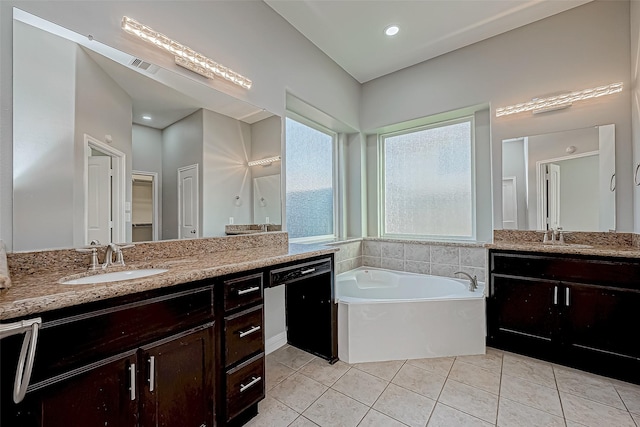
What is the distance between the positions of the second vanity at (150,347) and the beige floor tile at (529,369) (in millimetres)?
1786

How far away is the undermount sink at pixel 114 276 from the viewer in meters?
1.17

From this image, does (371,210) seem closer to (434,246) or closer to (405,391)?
(434,246)

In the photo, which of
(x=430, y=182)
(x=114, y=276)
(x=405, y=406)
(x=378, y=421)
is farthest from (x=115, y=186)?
(x=430, y=182)

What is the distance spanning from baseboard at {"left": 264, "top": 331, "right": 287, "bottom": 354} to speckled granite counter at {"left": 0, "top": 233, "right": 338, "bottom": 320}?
887mm

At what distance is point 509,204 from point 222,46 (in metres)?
2.88

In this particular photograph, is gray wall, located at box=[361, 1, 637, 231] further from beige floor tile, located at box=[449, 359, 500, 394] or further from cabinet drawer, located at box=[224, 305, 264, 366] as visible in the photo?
cabinet drawer, located at box=[224, 305, 264, 366]

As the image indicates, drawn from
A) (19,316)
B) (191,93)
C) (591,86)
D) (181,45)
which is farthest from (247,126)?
(591,86)

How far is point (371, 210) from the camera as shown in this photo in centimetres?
364

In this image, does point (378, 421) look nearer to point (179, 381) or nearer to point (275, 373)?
point (275, 373)

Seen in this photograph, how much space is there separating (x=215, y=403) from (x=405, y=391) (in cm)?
118

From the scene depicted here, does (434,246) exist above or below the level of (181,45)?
below

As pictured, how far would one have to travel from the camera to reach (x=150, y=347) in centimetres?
109

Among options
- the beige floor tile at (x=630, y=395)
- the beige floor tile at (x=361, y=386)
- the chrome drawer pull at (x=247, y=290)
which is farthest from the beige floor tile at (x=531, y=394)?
the chrome drawer pull at (x=247, y=290)

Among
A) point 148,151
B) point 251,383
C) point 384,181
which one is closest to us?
point 251,383
